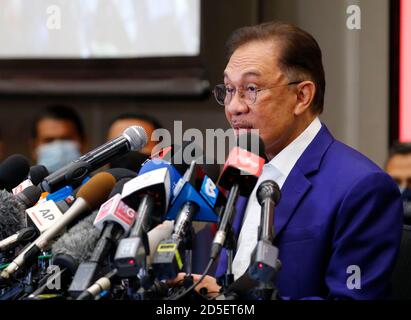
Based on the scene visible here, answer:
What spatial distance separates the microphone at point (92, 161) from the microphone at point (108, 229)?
0.46 ft

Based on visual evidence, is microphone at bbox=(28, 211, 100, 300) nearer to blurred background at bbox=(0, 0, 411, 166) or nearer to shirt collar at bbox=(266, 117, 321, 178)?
shirt collar at bbox=(266, 117, 321, 178)

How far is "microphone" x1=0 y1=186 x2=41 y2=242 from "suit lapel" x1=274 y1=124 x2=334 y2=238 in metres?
0.60

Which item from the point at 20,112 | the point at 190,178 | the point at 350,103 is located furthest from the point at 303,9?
the point at 190,178

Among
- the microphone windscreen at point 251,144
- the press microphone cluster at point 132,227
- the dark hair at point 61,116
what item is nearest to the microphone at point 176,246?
the press microphone cluster at point 132,227

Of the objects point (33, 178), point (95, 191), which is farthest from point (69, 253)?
point (33, 178)

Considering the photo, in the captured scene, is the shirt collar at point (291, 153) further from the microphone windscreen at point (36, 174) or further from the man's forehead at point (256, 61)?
the microphone windscreen at point (36, 174)

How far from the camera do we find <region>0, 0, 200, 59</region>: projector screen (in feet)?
15.8

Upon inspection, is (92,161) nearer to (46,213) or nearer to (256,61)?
(46,213)

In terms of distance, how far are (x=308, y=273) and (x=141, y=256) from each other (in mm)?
602

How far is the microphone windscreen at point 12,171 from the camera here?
6.32ft

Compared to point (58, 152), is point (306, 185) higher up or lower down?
higher up

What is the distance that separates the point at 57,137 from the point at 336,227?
2655mm

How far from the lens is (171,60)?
481cm
